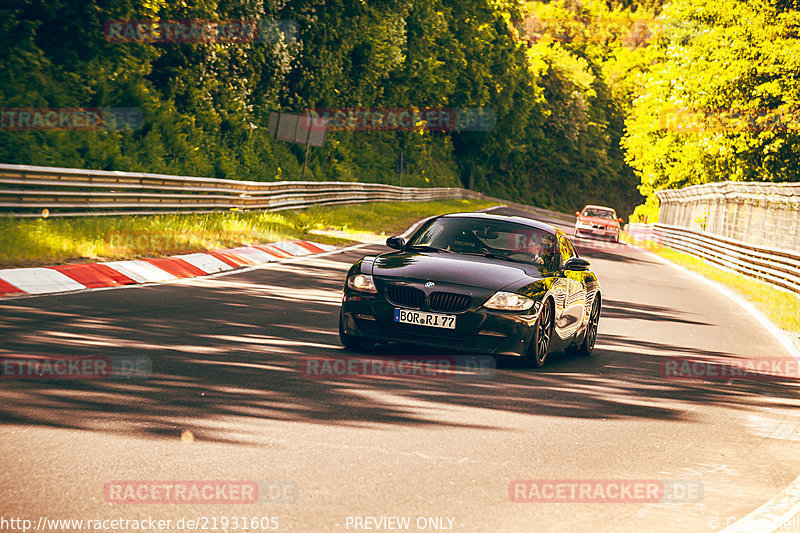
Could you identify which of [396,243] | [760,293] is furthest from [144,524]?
[760,293]

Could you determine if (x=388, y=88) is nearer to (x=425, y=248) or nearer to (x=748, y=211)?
(x=748, y=211)

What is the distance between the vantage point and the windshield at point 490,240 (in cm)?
972

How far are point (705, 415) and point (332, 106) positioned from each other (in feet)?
152

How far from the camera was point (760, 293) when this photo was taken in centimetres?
2148

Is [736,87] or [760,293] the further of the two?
[736,87]

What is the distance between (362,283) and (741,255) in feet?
70.0

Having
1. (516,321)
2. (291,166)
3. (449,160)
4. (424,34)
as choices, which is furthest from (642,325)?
(449,160)

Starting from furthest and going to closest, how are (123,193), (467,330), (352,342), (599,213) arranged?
(599,213) → (123,193) → (352,342) → (467,330)

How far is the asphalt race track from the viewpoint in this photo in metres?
4.66

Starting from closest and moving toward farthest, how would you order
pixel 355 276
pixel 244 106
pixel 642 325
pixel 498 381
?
pixel 498 381 < pixel 355 276 < pixel 642 325 < pixel 244 106

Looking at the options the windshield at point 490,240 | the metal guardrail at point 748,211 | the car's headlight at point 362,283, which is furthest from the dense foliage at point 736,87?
the car's headlight at point 362,283

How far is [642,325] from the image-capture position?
1404 centimetres

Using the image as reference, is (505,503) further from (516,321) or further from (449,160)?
(449,160)

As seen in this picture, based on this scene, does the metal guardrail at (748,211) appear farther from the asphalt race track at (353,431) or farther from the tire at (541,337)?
the tire at (541,337)
